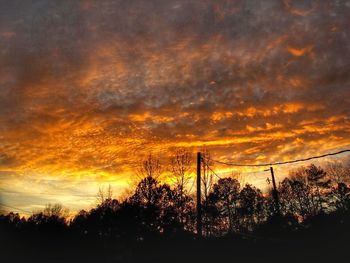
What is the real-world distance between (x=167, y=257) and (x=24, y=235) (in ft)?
58.3

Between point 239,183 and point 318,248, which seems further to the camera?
point 239,183

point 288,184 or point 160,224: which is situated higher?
point 288,184

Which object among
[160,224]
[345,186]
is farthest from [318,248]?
[345,186]

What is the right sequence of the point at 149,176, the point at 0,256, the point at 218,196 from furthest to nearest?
the point at 218,196 → the point at 149,176 → the point at 0,256

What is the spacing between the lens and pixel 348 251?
56.5 feet

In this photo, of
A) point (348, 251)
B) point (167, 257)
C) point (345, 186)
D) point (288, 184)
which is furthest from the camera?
point (288, 184)

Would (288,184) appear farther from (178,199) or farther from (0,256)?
(0,256)

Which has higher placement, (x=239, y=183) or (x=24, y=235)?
(x=239, y=183)

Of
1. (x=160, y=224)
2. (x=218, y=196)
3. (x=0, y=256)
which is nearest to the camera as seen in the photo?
(x=0, y=256)

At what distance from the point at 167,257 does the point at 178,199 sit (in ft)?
77.0

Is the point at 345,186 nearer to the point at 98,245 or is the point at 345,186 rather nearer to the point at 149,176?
the point at 149,176

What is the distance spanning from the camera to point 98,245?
93.0ft

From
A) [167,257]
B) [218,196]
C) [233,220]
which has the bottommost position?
[167,257]

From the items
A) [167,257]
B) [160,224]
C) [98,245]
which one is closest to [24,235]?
[98,245]
